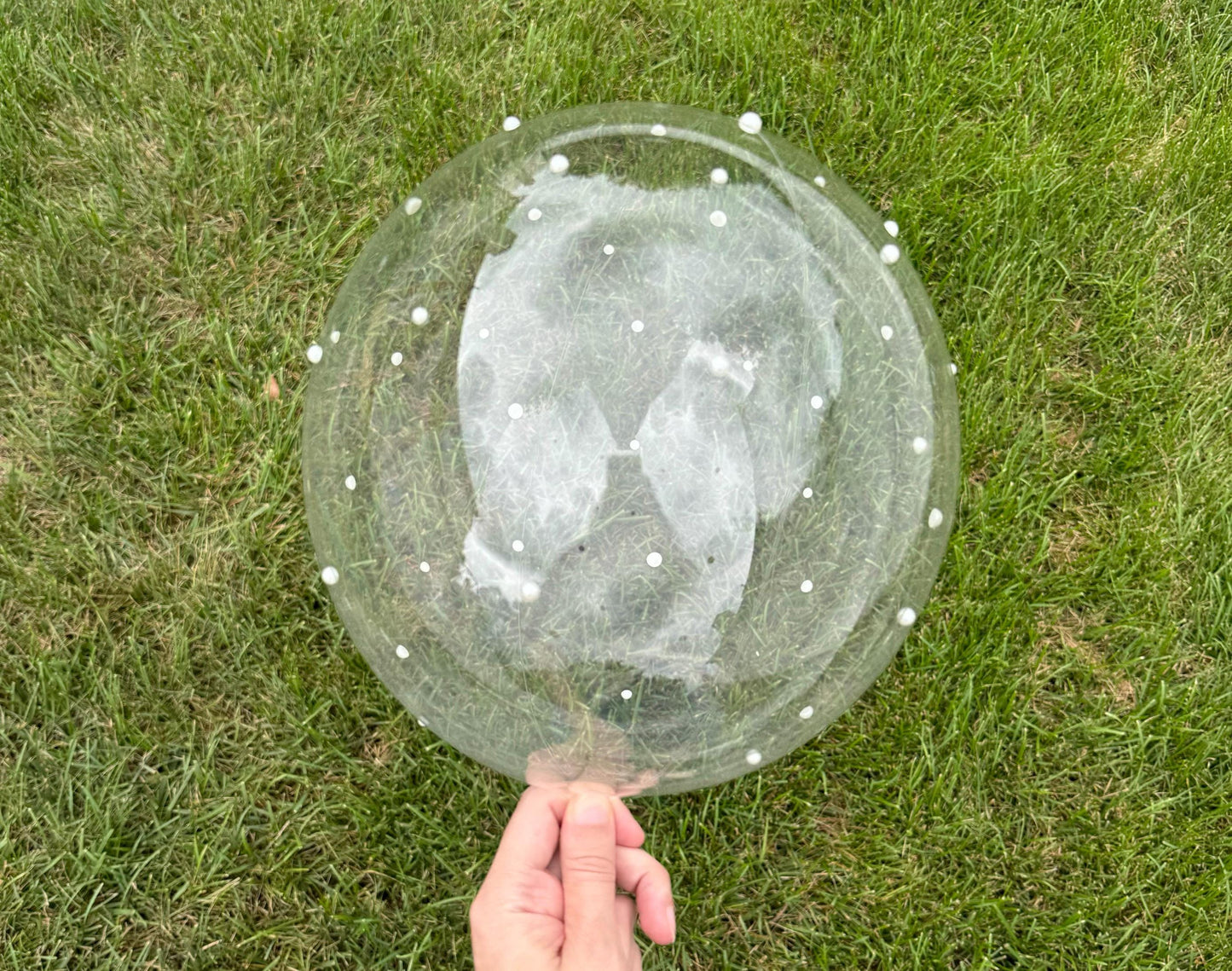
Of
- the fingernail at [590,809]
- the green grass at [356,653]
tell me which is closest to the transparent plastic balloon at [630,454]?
the fingernail at [590,809]

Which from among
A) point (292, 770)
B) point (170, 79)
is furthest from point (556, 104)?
point (292, 770)

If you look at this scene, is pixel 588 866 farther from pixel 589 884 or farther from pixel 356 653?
pixel 356 653

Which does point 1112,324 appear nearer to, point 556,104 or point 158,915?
point 556,104

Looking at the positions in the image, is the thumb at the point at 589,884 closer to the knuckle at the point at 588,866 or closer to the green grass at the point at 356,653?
the knuckle at the point at 588,866

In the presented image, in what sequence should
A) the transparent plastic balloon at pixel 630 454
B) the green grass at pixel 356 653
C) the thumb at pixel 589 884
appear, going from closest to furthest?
the transparent plastic balloon at pixel 630 454 → the thumb at pixel 589 884 → the green grass at pixel 356 653

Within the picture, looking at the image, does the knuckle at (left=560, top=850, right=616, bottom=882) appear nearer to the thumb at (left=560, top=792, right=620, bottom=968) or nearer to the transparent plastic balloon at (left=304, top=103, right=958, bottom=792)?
the thumb at (left=560, top=792, right=620, bottom=968)

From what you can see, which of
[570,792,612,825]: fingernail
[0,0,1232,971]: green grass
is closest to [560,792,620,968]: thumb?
[570,792,612,825]: fingernail
